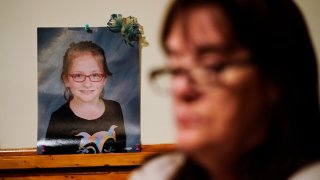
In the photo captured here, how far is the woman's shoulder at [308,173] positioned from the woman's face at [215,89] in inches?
5.0

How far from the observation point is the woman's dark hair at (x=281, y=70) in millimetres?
557

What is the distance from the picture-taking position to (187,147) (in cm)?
55

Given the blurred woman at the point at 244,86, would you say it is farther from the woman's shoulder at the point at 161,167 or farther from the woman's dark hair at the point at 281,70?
the woman's shoulder at the point at 161,167

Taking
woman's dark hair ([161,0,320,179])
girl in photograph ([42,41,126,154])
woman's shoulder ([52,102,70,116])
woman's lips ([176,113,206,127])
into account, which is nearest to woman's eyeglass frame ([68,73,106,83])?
girl in photograph ([42,41,126,154])

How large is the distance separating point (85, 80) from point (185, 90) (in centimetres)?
173

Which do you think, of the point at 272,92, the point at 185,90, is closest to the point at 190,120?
the point at 185,90

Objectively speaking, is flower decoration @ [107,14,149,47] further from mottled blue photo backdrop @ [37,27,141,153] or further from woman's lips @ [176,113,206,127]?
woman's lips @ [176,113,206,127]

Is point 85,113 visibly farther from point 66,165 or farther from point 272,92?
point 272,92

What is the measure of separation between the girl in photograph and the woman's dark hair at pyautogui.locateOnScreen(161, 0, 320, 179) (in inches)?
63.5

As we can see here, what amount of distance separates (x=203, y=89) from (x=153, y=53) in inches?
68.5

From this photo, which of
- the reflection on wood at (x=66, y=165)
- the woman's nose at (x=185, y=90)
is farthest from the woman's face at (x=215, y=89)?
the reflection on wood at (x=66, y=165)

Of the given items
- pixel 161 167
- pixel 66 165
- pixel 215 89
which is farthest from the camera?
pixel 66 165

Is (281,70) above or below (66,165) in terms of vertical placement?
above

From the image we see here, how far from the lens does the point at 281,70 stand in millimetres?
584
